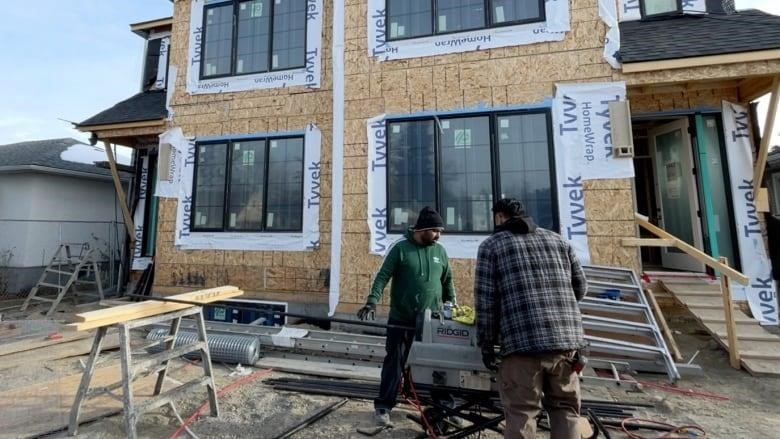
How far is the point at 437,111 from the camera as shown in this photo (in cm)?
619

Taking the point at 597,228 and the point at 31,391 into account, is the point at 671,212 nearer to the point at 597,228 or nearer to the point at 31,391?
the point at 597,228

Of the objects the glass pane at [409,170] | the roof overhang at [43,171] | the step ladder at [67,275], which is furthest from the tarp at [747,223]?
the roof overhang at [43,171]

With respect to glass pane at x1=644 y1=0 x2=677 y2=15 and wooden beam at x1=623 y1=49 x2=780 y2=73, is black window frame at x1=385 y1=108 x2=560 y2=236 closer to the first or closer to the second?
wooden beam at x1=623 y1=49 x2=780 y2=73

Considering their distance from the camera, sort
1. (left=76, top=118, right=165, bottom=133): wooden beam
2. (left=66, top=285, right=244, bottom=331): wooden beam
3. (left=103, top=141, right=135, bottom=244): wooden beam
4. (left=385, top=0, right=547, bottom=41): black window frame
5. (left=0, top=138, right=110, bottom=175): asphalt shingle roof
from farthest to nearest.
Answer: (left=0, top=138, right=110, bottom=175): asphalt shingle roof → (left=103, top=141, right=135, bottom=244): wooden beam → (left=76, top=118, right=165, bottom=133): wooden beam → (left=385, top=0, right=547, bottom=41): black window frame → (left=66, top=285, right=244, bottom=331): wooden beam

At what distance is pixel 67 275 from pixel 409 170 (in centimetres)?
1106

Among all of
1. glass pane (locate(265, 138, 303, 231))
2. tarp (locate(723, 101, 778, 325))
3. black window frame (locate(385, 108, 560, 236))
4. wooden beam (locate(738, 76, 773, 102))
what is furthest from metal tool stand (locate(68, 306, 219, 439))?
wooden beam (locate(738, 76, 773, 102))

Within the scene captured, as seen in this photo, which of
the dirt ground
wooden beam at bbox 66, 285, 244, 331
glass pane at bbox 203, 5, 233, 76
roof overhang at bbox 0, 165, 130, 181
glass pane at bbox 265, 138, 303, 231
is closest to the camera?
wooden beam at bbox 66, 285, 244, 331

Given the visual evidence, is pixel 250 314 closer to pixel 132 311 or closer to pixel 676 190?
pixel 132 311

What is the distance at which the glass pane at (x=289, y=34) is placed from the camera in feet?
24.4

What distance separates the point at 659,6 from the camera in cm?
680

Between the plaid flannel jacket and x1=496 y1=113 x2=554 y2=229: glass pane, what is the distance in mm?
3209

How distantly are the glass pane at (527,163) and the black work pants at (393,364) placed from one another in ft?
10.5

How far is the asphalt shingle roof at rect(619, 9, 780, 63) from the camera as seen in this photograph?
516cm

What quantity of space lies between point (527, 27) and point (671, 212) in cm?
420
